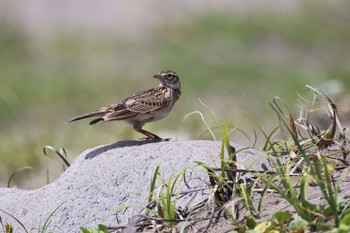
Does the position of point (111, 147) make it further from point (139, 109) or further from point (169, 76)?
point (169, 76)

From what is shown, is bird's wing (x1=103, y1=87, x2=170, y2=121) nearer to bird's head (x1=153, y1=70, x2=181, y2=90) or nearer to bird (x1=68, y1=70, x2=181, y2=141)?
bird (x1=68, y1=70, x2=181, y2=141)

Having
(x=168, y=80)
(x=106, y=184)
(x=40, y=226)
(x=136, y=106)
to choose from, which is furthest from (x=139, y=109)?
(x=40, y=226)

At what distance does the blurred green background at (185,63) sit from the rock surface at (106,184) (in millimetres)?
5568

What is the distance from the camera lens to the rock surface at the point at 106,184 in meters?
6.60

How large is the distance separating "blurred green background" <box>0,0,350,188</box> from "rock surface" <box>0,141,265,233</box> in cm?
557

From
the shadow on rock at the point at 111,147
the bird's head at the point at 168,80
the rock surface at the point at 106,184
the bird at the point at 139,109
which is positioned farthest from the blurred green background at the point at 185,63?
the rock surface at the point at 106,184

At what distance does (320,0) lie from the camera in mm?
18734

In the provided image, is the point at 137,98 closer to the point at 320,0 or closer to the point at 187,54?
the point at 187,54

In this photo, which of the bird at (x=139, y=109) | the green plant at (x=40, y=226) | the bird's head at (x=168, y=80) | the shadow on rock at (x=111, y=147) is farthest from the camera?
the bird's head at (x=168, y=80)

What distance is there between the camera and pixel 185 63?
16797mm

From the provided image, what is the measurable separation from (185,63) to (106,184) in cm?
1011

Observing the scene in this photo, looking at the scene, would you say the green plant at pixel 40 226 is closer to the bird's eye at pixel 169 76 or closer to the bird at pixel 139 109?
the bird at pixel 139 109

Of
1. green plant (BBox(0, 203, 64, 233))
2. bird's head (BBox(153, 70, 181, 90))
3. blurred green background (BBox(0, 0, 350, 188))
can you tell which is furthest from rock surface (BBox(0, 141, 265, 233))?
blurred green background (BBox(0, 0, 350, 188))

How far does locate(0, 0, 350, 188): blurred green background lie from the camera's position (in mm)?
14656
